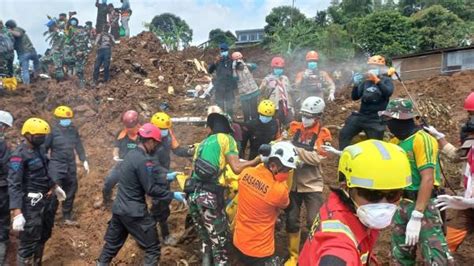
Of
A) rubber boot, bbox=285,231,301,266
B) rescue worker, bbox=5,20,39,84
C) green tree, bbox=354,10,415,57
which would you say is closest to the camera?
rubber boot, bbox=285,231,301,266

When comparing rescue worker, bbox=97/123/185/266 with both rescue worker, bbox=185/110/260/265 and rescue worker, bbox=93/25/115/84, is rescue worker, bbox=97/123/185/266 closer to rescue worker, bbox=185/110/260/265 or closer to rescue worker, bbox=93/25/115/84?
rescue worker, bbox=185/110/260/265

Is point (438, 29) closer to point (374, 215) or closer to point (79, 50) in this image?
point (79, 50)

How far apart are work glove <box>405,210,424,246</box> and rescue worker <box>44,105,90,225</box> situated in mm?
4820

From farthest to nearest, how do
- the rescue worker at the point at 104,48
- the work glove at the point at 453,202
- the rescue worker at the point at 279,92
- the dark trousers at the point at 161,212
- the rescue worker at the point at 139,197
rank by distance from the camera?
the rescue worker at the point at 104,48 < the rescue worker at the point at 279,92 < the dark trousers at the point at 161,212 < the rescue worker at the point at 139,197 < the work glove at the point at 453,202

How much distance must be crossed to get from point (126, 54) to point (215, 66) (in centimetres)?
717

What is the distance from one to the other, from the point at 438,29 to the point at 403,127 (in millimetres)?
21967

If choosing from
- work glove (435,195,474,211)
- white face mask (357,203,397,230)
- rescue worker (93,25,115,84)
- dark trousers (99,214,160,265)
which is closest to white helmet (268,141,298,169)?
work glove (435,195,474,211)

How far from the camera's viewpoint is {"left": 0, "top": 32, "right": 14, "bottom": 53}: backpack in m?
10.7

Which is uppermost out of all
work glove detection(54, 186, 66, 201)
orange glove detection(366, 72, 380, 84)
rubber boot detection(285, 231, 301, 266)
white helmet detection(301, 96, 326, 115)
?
orange glove detection(366, 72, 380, 84)

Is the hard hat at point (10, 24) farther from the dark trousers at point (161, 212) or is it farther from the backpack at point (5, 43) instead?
the dark trousers at point (161, 212)

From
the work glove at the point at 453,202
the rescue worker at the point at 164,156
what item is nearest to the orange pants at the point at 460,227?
the work glove at the point at 453,202

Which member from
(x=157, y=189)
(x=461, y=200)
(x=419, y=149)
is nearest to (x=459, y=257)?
(x=461, y=200)

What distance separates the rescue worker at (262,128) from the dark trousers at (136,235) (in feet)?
7.81

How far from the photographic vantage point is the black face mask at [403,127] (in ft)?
13.2
